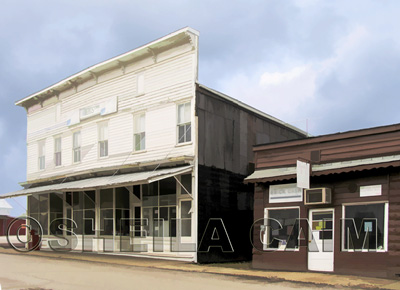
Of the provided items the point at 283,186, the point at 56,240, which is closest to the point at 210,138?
the point at 283,186

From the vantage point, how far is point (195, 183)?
18.6 metres

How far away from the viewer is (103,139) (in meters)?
23.3

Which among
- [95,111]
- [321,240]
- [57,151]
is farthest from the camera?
[57,151]

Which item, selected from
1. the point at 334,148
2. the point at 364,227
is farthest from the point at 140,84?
the point at 364,227

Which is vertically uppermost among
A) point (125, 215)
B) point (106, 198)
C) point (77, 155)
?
point (77, 155)

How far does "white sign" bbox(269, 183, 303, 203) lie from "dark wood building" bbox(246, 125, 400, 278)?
0.11ft

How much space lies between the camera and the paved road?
1184 centimetres

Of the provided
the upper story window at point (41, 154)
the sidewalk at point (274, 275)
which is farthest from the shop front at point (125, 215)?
the upper story window at point (41, 154)

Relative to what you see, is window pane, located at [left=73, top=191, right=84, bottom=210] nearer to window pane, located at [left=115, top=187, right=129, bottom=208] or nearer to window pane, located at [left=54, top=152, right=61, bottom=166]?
window pane, located at [left=54, top=152, right=61, bottom=166]

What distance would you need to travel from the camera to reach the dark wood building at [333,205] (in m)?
13.9

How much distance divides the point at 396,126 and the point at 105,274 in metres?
9.83

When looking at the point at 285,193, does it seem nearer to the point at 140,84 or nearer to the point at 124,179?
the point at 124,179

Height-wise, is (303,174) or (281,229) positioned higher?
(303,174)

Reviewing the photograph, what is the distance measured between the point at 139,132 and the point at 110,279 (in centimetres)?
927
